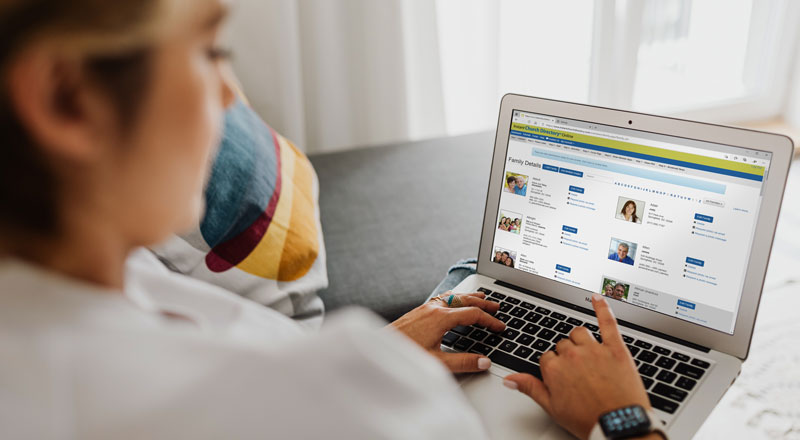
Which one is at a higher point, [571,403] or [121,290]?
[121,290]

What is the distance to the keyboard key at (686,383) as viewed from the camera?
32.4 inches

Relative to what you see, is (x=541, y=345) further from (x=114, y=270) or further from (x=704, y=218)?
(x=114, y=270)

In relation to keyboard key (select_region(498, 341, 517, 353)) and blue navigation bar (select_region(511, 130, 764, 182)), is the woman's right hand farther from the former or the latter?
blue navigation bar (select_region(511, 130, 764, 182))

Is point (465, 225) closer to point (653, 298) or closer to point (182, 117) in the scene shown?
point (653, 298)

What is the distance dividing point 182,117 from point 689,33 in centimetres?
300

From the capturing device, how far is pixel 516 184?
1.02 metres

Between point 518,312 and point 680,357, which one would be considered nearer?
point 680,357

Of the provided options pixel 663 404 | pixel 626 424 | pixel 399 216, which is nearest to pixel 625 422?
pixel 626 424

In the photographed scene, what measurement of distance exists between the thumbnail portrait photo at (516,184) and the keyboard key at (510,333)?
0.21 m

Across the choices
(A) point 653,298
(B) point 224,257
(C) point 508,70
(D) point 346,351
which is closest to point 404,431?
(D) point 346,351

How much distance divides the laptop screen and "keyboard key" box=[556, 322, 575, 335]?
0.20 feet

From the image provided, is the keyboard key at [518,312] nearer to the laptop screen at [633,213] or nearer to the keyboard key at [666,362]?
the laptop screen at [633,213]

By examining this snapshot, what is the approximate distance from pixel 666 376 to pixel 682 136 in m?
0.30

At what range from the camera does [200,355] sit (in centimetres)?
43
